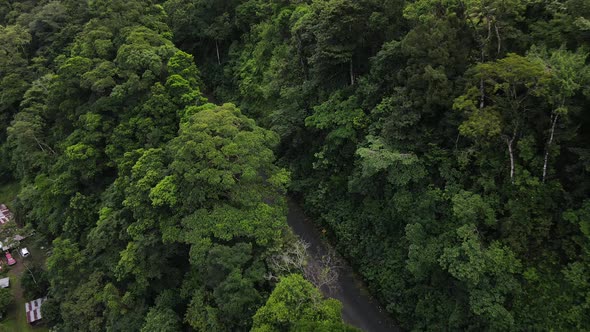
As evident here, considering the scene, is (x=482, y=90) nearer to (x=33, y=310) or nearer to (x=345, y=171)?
(x=345, y=171)

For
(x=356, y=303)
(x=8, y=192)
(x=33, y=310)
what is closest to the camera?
(x=356, y=303)

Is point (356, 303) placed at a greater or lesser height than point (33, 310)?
greater

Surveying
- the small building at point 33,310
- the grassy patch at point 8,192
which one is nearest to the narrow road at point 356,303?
the small building at point 33,310

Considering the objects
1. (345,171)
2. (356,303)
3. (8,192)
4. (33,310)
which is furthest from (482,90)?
(8,192)

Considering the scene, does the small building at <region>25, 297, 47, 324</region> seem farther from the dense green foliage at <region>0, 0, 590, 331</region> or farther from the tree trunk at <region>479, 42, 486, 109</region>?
the tree trunk at <region>479, 42, 486, 109</region>

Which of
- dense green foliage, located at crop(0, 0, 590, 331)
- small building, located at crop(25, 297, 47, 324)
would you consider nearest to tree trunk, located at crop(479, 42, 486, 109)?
dense green foliage, located at crop(0, 0, 590, 331)

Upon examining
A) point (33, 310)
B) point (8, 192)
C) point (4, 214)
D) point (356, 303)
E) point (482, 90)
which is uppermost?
point (482, 90)

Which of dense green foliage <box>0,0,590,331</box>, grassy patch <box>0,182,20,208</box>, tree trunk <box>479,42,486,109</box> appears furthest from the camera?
grassy patch <box>0,182,20,208</box>
